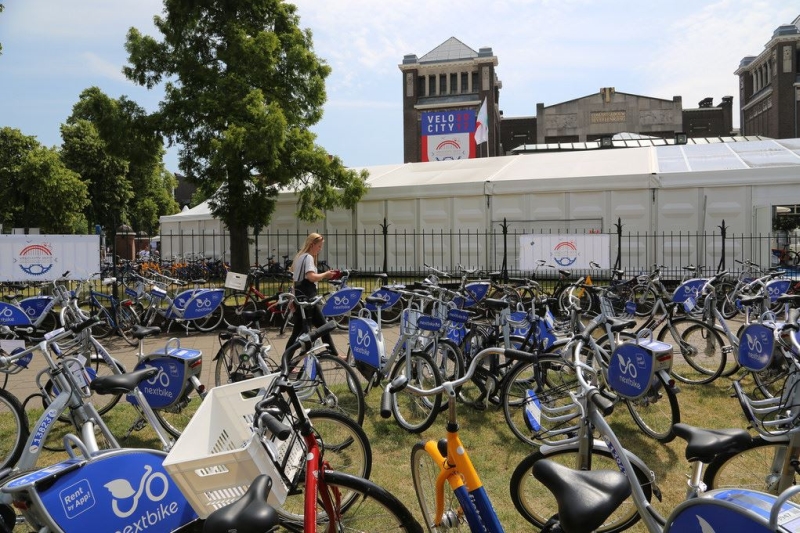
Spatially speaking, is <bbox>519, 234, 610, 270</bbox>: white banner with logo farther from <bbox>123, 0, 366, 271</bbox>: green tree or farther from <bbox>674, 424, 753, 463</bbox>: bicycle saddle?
<bbox>674, 424, 753, 463</bbox>: bicycle saddle

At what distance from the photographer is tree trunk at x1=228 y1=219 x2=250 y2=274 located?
15.7 m

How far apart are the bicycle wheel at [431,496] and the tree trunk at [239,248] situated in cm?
1317

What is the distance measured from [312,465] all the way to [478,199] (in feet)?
50.7

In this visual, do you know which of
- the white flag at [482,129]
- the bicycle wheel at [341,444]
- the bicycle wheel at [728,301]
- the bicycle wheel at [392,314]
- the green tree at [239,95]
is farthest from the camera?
the white flag at [482,129]

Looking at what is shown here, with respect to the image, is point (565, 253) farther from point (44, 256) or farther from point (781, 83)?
point (781, 83)

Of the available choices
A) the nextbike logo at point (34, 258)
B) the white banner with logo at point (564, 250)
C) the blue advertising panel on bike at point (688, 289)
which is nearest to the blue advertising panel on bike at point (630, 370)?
the blue advertising panel on bike at point (688, 289)

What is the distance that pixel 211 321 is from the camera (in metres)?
11.1

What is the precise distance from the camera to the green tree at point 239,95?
14.1 metres

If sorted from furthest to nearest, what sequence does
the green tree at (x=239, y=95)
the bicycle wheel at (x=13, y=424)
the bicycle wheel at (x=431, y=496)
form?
the green tree at (x=239, y=95) < the bicycle wheel at (x=13, y=424) < the bicycle wheel at (x=431, y=496)

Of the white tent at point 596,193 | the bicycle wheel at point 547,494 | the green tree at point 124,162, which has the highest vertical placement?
the green tree at point 124,162

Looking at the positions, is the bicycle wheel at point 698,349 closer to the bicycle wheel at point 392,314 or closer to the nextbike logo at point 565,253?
the bicycle wheel at point 392,314

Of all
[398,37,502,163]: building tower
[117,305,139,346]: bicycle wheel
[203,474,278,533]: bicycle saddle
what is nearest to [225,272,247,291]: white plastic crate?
[117,305,139,346]: bicycle wheel

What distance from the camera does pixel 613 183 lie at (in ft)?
52.4

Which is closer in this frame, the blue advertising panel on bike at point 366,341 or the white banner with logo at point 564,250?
the blue advertising panel on bike at point 366,341
